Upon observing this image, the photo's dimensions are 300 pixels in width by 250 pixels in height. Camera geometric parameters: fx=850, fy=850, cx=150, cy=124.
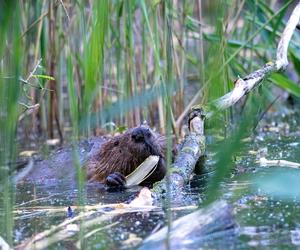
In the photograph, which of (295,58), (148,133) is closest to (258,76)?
(148,133)

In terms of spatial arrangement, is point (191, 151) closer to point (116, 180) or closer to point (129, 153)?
point (116, 180)

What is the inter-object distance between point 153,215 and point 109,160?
5.49ft

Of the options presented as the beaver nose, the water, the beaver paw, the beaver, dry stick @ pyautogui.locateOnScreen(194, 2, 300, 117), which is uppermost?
dry stick @ pyautogui.locateOnScreen(194, 2, 300, 117)

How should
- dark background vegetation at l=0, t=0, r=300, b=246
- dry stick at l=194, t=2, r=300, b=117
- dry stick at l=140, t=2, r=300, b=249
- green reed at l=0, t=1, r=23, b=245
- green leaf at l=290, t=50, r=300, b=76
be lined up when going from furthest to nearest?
1. green leaf at l=290, t=50, r=300, b=76
2. dark background vegetation at l=0, t=0, r=300, b=246
3. dry stick at l=194, t=2, r=300, b=117
4. dry stick at l=140, t=2, r=300, b=249
5. green reed at l=0, t=1, r=23, b=245

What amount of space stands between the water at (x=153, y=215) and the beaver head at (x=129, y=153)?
293 mm

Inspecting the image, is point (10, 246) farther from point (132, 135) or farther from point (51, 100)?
point (51, 100)

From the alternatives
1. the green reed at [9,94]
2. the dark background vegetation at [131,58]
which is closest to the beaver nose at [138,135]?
the dark background vegetation at [131,58]

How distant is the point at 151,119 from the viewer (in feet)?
19.2

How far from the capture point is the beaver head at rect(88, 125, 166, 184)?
413cm

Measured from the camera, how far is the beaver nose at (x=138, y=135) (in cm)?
414

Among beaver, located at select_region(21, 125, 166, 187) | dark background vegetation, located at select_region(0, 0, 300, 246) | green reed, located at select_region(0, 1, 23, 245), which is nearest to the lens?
green reed, located at select_region(0, 1, 23, 245)

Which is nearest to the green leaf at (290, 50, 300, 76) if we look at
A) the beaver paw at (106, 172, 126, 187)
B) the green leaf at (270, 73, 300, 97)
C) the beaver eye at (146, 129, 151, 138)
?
the green leaf at (270, 73, 300, 97)

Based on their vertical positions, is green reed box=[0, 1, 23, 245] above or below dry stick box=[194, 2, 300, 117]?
below

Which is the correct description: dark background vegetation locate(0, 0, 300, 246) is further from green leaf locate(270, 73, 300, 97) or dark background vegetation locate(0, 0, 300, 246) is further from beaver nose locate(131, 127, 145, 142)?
beaver nose locate(131, 127, 145, 142)
